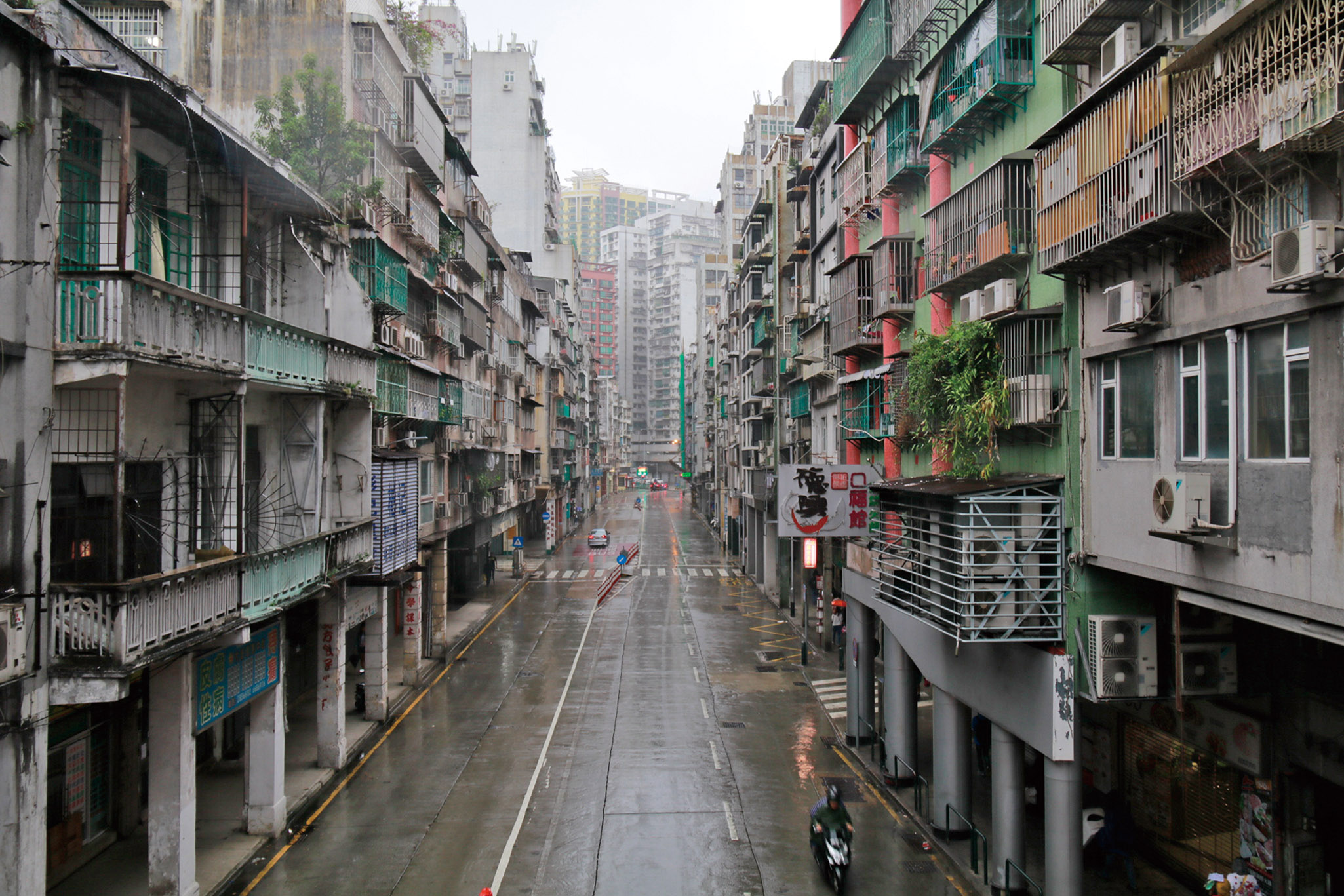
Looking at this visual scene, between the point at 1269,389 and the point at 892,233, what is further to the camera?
the point at 892,233

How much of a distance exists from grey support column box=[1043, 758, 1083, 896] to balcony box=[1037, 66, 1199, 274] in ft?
23.5

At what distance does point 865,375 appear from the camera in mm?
24516

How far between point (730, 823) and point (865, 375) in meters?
12.2

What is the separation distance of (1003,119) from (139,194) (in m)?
14.0

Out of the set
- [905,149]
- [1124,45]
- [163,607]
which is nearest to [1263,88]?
[1124,45]

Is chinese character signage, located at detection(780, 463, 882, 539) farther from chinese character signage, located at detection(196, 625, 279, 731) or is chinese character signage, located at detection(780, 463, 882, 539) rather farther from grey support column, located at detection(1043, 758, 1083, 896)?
chinese character signage, located at detection(196, 625, 279, 731)

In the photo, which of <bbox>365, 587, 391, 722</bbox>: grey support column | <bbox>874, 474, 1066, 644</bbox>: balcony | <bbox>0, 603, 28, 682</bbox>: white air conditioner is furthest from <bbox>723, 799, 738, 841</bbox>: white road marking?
<bbox>0, 603, 28, 682</bbox>: white air conditioner

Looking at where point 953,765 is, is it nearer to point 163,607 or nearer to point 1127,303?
point 1127,303

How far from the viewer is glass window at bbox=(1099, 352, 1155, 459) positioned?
11.6 m

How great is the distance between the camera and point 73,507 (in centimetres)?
1256

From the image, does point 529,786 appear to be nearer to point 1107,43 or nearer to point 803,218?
point 1107,43

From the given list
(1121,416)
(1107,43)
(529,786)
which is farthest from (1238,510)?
(529,786)

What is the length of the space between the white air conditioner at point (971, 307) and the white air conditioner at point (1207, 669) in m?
6.06

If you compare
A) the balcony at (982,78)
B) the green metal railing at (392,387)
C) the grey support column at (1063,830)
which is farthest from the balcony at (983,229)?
the green metal railing at (392,387)
